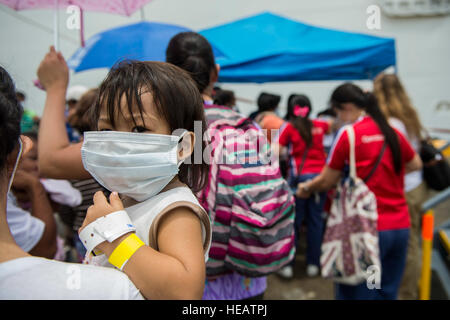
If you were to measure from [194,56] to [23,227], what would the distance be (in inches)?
45.5

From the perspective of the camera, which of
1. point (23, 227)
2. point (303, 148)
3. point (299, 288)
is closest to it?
point (23, 227)

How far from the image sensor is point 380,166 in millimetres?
2041

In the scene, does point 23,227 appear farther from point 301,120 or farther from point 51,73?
point 301,120

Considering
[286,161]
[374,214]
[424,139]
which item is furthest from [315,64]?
[374,214]

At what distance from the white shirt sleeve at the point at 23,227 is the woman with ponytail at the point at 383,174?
1.80 m

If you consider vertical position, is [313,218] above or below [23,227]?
below

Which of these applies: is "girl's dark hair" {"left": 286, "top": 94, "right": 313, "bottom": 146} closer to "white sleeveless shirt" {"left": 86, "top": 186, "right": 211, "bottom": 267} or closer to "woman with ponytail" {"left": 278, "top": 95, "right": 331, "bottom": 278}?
"woman with ponytail" {"left": 278, "top": 95, "right": 331, "bottom": 278}

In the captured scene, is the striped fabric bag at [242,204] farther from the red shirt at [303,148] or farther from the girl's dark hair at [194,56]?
the red shirt at [303,148]

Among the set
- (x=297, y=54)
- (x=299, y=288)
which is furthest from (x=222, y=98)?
(x=299, y=288)

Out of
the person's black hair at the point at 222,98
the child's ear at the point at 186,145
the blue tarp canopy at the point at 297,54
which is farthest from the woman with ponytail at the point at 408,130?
the child's ear at the point at 186,145

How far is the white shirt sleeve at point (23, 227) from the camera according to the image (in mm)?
1461

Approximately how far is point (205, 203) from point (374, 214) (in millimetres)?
1281

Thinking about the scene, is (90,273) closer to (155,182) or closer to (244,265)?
(155,182)
